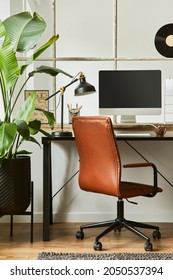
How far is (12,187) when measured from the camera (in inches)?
114

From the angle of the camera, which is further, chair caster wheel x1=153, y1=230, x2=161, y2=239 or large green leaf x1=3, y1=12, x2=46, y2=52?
chair caster wheel x1=153, y1=230, x2=161, y2=239

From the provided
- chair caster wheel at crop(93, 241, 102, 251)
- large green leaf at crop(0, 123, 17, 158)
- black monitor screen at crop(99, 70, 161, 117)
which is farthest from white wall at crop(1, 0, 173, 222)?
large green leaf at crop(0, 123, 17, 158)

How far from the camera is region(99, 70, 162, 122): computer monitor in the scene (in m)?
3.70

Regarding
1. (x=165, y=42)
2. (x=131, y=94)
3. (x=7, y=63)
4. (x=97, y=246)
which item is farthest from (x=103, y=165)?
(x=165, y=42)

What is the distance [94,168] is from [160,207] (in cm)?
104

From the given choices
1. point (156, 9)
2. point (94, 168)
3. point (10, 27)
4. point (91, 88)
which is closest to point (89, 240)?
point (94, 168)

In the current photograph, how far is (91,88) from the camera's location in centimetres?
333

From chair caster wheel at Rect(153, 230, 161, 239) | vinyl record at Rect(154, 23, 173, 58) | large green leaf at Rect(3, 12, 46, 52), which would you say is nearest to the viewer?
large green leaf at Rect(3, 12, 46, 52)

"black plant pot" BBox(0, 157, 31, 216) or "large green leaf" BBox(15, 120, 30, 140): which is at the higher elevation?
"large green leaf" BBox(15, 120, 30, 140)

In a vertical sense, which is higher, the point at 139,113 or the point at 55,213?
the point at 139,113

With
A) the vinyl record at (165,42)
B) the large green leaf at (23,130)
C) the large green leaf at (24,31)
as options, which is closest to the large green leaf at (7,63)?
the large green leaf at (24,31)

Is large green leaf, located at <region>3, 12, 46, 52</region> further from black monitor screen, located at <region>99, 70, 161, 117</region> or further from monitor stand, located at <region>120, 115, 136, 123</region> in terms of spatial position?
monitor stand, located at <region>120, 115, 136, 123</region>

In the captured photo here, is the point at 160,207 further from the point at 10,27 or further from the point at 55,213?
the point at 10,27

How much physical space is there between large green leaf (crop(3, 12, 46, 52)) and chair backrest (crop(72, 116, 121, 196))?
24.4 inches
